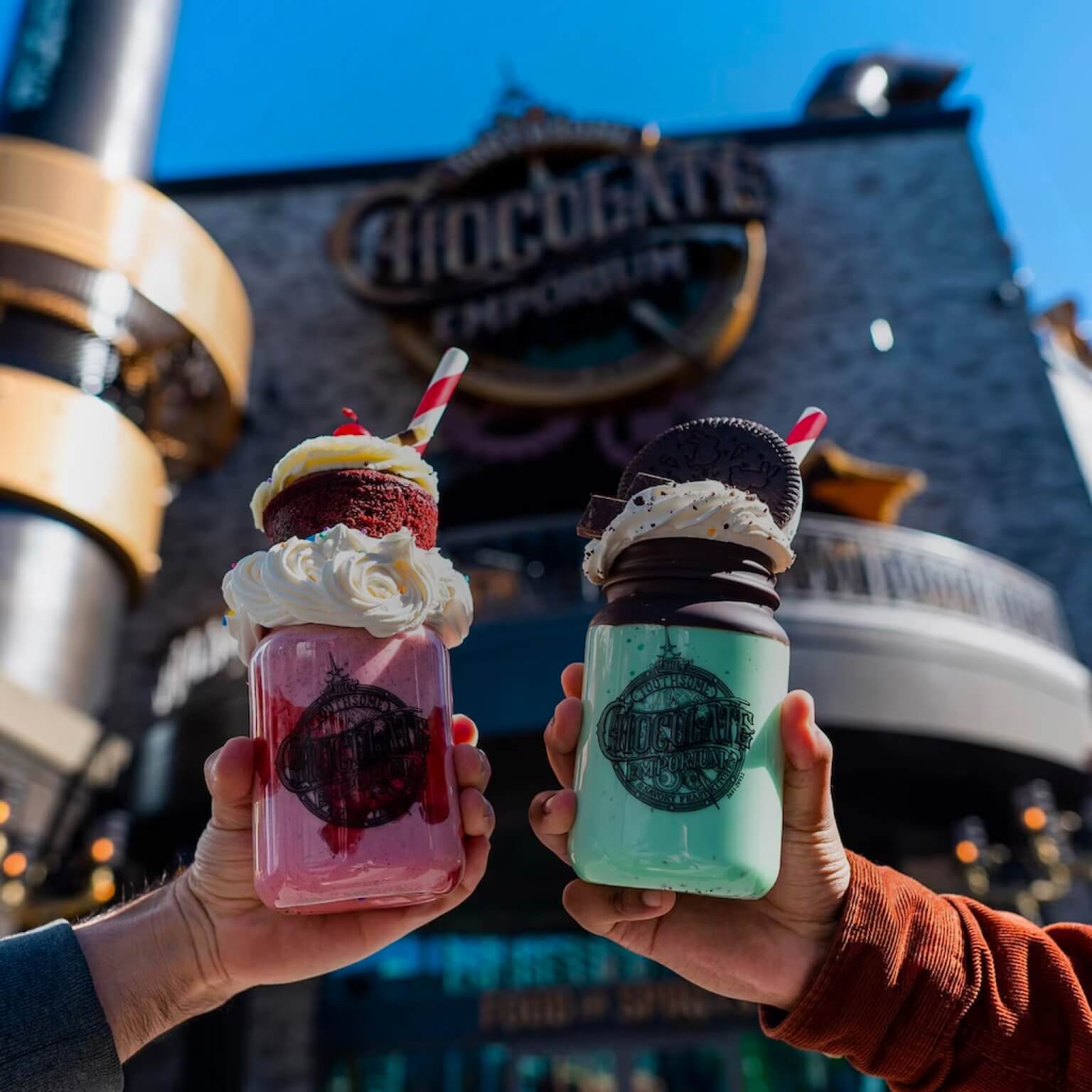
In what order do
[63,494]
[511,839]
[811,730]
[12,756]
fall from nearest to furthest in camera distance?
1. [811,730]
2. [12,756]
3. [63,494]
4. [511,839]

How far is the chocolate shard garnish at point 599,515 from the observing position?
2.02 m

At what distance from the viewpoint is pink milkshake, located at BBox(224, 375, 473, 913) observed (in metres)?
1.82

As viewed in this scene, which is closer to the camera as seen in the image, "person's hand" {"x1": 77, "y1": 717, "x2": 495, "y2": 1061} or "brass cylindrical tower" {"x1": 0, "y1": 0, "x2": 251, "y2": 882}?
"person's hand" {"x1": 77, "y1": 717, "x2": 495, "y2": 1061}

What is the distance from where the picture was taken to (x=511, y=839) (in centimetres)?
1020

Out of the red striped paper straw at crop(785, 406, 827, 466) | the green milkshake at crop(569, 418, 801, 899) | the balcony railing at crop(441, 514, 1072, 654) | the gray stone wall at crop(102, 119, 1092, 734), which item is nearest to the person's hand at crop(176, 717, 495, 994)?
the green milkshake at crop(569, 418, 801, 899)

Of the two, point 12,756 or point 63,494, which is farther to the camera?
point 63,494

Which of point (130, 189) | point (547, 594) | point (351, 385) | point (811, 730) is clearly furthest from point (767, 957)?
point (351, 385)

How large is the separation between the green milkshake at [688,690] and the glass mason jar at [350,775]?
268mm

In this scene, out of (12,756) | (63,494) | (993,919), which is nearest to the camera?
(993,919)

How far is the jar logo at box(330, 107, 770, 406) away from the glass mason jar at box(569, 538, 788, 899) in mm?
11075

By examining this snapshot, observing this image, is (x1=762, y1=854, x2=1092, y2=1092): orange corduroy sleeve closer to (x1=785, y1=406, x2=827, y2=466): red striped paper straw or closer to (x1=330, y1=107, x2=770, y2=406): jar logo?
(x1=785, y1=406, x2=827, y2=466): red striped paper straw

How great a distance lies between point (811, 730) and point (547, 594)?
23.5ft

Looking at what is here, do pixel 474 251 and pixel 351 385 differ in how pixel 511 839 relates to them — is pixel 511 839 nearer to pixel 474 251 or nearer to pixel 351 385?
pixel 351 385

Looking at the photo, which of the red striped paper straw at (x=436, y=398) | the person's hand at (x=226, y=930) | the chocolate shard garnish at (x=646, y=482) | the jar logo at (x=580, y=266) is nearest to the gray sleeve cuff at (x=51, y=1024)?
the person's hand at (x=226, y=930)
